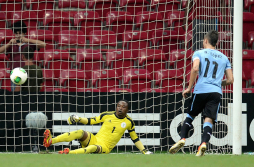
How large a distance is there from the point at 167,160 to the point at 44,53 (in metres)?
4.75

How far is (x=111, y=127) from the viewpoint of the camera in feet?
23.0

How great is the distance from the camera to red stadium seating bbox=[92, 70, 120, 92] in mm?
7984

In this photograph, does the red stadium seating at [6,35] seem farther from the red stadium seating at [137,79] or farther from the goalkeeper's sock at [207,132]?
the goalkeeper's sock at [207,132]

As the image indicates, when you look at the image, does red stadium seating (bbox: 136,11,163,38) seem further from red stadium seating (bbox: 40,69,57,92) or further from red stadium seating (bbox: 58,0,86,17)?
red stadium seating (bbox: 40,69,57,92)

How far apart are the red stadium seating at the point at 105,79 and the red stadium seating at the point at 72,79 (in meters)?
0.21

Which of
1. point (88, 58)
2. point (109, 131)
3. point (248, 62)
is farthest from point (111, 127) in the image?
point (248, 62)

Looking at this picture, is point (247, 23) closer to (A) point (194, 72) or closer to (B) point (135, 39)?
(B) point (135, 39)

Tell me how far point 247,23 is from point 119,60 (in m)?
2.99

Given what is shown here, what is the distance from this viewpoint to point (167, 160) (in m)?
4.34

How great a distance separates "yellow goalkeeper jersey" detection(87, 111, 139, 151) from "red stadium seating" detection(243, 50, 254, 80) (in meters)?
2.79

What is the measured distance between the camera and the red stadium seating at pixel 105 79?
798 centimetres

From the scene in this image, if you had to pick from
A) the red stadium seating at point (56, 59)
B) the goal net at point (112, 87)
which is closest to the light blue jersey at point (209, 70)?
the goal net at point (112, 87)

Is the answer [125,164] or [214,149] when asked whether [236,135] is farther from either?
[125,164]

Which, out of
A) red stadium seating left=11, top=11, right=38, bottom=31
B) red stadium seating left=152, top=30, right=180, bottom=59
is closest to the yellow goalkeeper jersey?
red stadium seating left=152, top=30, right=180, bottom=59
